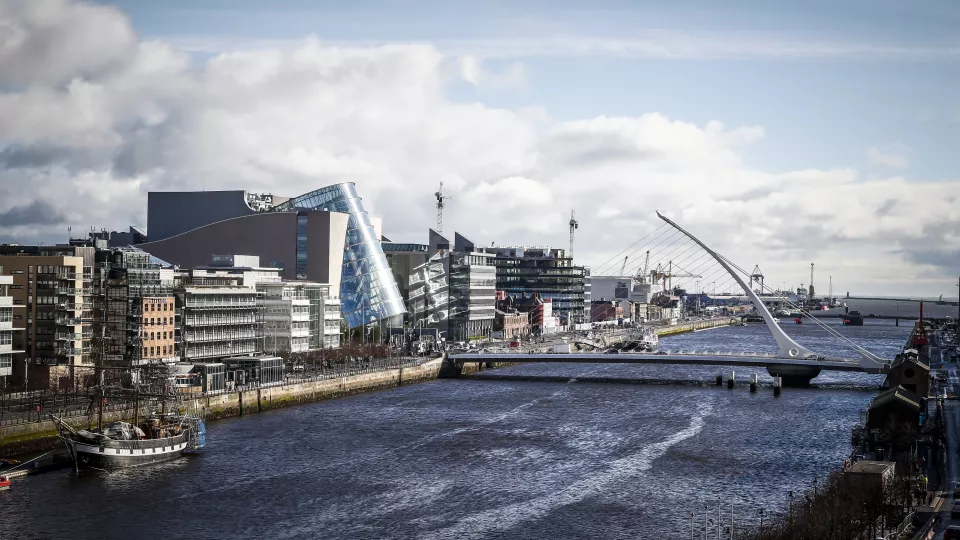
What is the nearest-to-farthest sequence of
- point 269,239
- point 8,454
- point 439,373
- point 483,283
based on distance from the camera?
point 8,454
point 439,373
point 269,239
point 483,283

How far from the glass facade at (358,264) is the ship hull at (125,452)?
125ft

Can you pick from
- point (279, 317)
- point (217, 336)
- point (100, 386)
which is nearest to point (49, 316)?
point (217, 336)

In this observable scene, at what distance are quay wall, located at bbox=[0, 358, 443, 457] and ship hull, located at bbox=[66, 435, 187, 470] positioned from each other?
2.12m

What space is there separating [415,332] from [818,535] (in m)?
61.0

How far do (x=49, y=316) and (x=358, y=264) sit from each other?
3050 centimetres

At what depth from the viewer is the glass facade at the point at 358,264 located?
74500mm

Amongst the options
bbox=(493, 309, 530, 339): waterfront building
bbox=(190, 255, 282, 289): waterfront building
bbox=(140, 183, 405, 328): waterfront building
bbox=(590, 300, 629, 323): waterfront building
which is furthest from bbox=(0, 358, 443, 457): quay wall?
bbox=(590, 300, 629, 323): waterfront building

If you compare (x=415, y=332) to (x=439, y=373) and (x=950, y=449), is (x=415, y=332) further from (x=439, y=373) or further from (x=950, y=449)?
(x=950, y=449)

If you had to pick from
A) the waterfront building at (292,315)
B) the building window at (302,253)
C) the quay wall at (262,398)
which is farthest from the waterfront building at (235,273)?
the quay wall at (262,398)

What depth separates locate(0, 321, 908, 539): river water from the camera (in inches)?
1078

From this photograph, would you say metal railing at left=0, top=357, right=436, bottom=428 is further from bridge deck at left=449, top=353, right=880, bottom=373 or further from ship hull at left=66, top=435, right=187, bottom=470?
bridge deck at left=449, top=353, right=880, bottom=373

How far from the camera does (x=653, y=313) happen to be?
164625mm

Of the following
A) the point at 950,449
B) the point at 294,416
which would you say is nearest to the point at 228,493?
the point at 294,416

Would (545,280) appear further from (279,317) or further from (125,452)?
A: (125,452)
